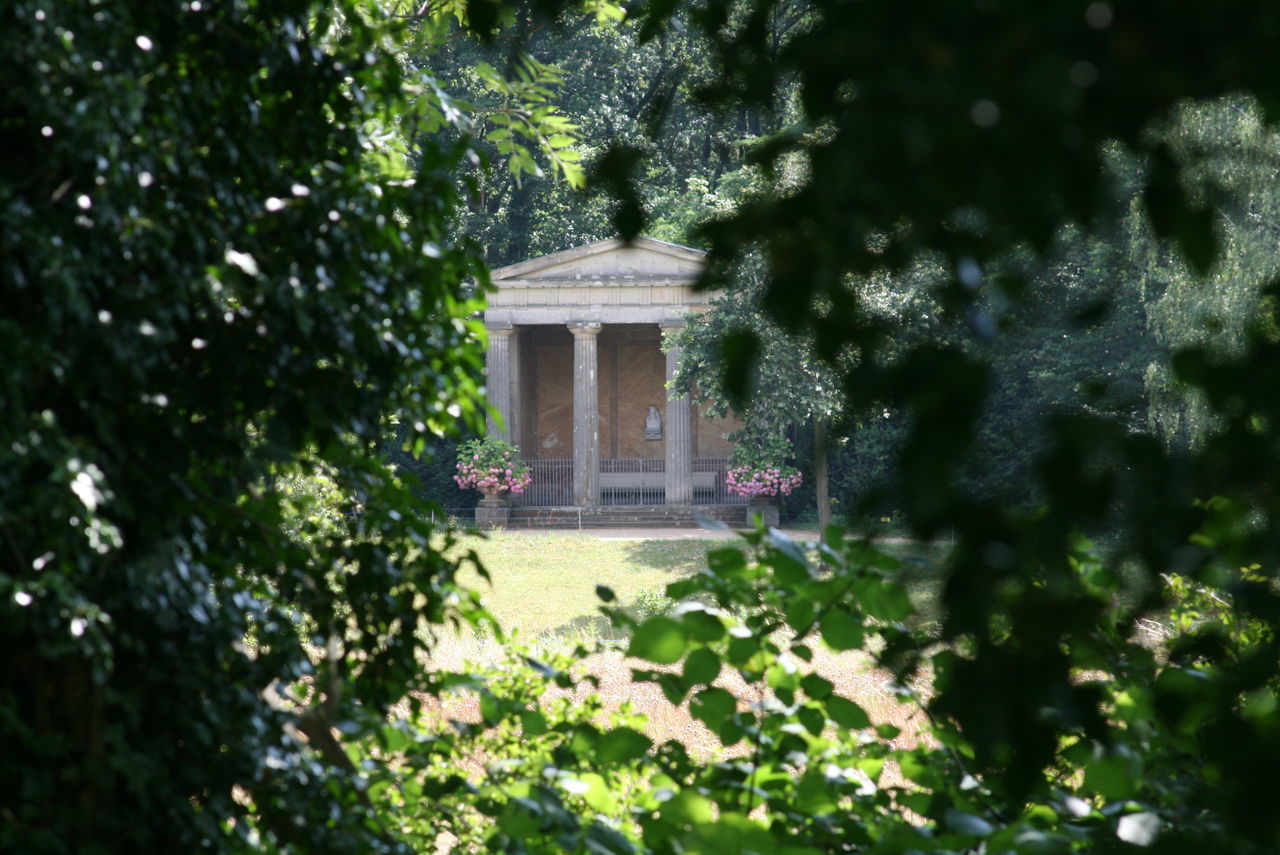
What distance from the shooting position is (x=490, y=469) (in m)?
21.4

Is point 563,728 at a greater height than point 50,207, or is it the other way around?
point 50,207

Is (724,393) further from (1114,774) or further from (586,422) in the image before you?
(586,422)

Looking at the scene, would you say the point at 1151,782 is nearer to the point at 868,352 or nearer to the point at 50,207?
the point at 868,352

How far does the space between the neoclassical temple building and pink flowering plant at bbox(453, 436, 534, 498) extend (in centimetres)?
43

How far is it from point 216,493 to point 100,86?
648 mm

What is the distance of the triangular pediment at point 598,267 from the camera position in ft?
71.3

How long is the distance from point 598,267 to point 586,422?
2893mm

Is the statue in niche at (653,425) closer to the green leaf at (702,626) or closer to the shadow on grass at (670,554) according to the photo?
the shadow on grass at (670,554)

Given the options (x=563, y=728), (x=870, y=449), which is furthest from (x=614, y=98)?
(x=563, y=728)

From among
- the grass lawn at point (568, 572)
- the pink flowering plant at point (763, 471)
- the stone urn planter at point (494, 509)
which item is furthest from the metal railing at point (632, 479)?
the grass lawn at point (568, 572)

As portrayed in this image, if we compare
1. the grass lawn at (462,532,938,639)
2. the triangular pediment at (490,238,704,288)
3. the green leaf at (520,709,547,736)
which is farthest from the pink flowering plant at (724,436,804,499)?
the green leaf at (520,709,547,736)

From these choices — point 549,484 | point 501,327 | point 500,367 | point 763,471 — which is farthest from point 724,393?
point 549,484

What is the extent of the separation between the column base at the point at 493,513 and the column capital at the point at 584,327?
11.3ft

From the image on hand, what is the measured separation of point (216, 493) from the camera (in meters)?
1.89
